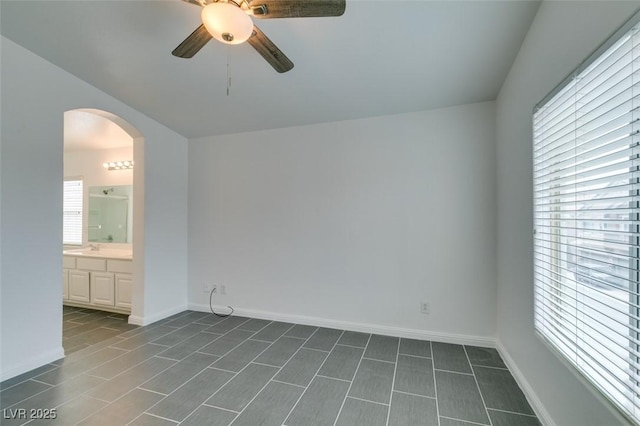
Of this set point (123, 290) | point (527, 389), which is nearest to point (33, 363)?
point (123, 290)

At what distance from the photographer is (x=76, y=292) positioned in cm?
395

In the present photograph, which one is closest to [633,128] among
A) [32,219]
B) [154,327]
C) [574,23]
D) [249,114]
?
[574,23]

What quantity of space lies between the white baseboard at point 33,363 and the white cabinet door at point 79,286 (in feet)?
5.18

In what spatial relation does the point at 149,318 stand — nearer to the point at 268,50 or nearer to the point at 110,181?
the point at 110,181

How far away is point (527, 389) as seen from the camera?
1.95 m

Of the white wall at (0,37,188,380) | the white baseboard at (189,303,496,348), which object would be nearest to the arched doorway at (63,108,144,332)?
the white wall at (0,37,188,380)

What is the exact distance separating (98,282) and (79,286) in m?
0.38

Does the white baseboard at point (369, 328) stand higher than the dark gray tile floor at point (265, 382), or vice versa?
the white baseboard at point (369, 328)

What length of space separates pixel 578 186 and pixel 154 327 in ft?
13.1

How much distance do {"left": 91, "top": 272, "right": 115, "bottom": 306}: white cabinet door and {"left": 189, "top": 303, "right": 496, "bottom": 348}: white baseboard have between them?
116 centimetres

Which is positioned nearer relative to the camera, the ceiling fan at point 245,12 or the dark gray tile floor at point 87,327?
the ceiling fan at point 245,12

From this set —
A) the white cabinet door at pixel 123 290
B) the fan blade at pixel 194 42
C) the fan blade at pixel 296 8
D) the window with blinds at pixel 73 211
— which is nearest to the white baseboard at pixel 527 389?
the fan blade at pixel 296 8

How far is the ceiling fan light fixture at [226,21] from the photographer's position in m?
1.39

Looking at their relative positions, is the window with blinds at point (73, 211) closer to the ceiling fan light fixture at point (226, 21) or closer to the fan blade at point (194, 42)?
the fan blade at point (194, 42)
